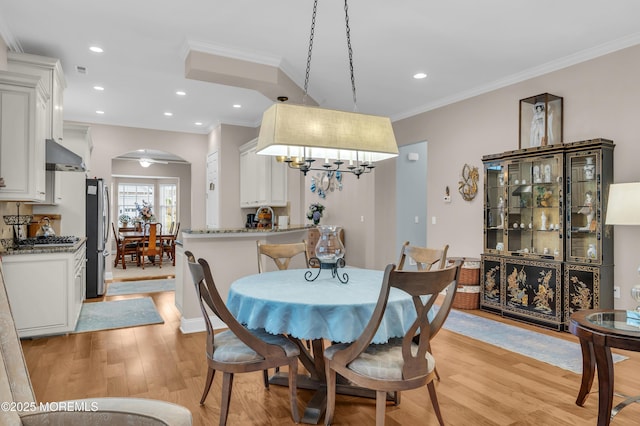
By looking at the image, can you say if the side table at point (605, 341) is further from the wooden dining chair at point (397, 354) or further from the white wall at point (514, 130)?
the white wall at point (514, 130)

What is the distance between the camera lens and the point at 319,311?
6.51 ft

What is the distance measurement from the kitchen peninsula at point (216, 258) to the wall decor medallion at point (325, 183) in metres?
4.23

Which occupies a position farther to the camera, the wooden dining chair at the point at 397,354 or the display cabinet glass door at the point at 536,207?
the display cabinet glass door at the point at 536,207

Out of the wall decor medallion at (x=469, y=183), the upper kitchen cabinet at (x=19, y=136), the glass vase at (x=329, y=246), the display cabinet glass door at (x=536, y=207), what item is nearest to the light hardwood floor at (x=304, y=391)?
the glass vase at (x=329, y=246)

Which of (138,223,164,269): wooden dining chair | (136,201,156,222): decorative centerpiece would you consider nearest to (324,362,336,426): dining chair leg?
(138,223,164,269): wooden dining chair

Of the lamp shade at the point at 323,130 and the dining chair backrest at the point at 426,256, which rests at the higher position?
the lamp shade at the point at 323,130

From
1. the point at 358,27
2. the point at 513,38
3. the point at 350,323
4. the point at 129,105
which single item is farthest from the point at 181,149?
the point at 350,323

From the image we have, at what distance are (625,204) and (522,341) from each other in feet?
4.75

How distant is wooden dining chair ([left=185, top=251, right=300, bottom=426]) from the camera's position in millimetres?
2041

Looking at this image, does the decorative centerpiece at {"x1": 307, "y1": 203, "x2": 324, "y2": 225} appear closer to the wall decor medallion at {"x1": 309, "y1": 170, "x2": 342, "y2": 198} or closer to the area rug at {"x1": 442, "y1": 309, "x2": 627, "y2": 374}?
the wall decor medallion at {"x1": 309, "y1": 170, "x2": 342, "y2": 198}

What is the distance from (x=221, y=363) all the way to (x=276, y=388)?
73 centimetres

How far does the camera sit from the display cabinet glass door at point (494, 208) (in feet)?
15.1

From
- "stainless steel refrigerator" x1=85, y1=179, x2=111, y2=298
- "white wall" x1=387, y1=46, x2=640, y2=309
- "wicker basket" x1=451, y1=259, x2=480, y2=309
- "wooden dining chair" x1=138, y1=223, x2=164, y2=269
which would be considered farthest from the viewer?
"wooden dining chair" x1=138, y1=223, x2=164, y2=269

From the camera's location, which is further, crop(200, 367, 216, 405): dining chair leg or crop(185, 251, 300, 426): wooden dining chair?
crop(200, 367, 216, 405): dining chair leg
